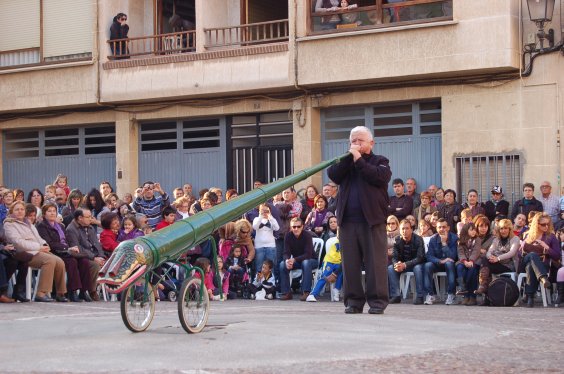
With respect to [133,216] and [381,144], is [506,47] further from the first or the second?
[133,216]

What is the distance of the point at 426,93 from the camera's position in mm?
26766

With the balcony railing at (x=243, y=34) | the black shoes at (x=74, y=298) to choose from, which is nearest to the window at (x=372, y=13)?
the balcony railing at (x=243, y=34)

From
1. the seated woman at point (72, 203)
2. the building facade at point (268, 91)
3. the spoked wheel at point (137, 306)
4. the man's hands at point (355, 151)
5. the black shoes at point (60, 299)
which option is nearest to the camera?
the spoked wheel at point (137, 306)

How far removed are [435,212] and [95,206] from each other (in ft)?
22.1

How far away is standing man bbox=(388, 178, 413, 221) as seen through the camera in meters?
23.7

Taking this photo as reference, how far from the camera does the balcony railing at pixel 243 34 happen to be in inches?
1165

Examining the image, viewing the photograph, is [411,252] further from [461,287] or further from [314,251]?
[314,251]

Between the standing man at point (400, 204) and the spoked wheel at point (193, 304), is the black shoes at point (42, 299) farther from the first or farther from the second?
the spoked wheel at point (193, 304)

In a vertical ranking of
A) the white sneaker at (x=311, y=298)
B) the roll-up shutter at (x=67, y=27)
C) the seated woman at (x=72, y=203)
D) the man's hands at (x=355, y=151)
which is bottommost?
the white sneaker at (x=311, y=298)

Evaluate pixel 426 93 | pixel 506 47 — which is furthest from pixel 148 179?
pixel 506 47

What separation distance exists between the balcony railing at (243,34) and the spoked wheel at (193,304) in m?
18.2

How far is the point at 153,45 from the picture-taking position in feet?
104

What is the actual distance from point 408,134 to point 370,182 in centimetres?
1439

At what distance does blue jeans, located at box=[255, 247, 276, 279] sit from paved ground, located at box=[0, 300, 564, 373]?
907 centimetres
